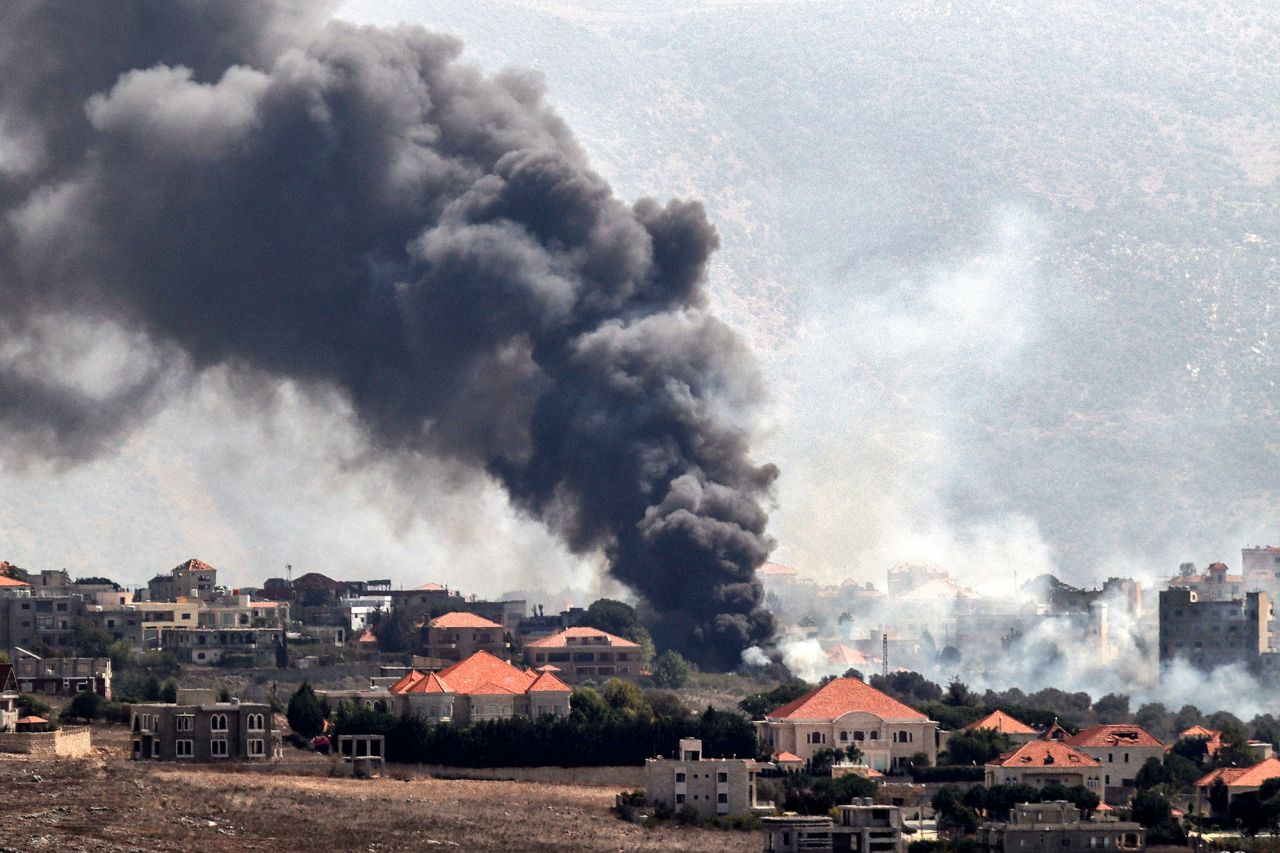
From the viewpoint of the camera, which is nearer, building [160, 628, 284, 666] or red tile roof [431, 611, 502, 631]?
building [160, 628, 284, 666]

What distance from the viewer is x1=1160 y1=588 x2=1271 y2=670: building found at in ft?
477

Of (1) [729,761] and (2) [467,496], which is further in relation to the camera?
(2) [467,496]

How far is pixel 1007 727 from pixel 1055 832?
21736 mm

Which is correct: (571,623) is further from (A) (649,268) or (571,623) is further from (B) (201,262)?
(B) (201,262)

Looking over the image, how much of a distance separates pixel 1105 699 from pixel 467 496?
3620 cm

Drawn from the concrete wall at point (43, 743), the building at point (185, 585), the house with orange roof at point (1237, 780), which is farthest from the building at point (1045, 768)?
the building at point (185, 585)

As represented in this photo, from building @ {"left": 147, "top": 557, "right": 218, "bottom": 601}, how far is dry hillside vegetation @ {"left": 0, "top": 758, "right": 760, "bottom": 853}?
5511cm

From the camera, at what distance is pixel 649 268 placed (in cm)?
14488

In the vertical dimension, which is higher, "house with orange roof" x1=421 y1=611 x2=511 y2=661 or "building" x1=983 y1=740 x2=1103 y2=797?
"house with orange roof" x1=421 y1=611 x2=511 y2=661

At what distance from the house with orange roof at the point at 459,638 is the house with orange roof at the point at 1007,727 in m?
28.1

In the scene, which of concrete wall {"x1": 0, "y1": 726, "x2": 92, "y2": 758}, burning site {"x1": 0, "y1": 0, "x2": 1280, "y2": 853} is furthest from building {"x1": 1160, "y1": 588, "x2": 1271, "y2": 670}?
concrete wall {"x1": 0, "y1": 726, "x2": 92, "y2": 758}

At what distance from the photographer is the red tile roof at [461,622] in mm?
136875

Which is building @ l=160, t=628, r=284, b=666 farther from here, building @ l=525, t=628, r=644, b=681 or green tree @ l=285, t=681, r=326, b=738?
green tree @ l=285, t=681, r=326, b=738

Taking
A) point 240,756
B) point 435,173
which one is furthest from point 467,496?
point 240,756
